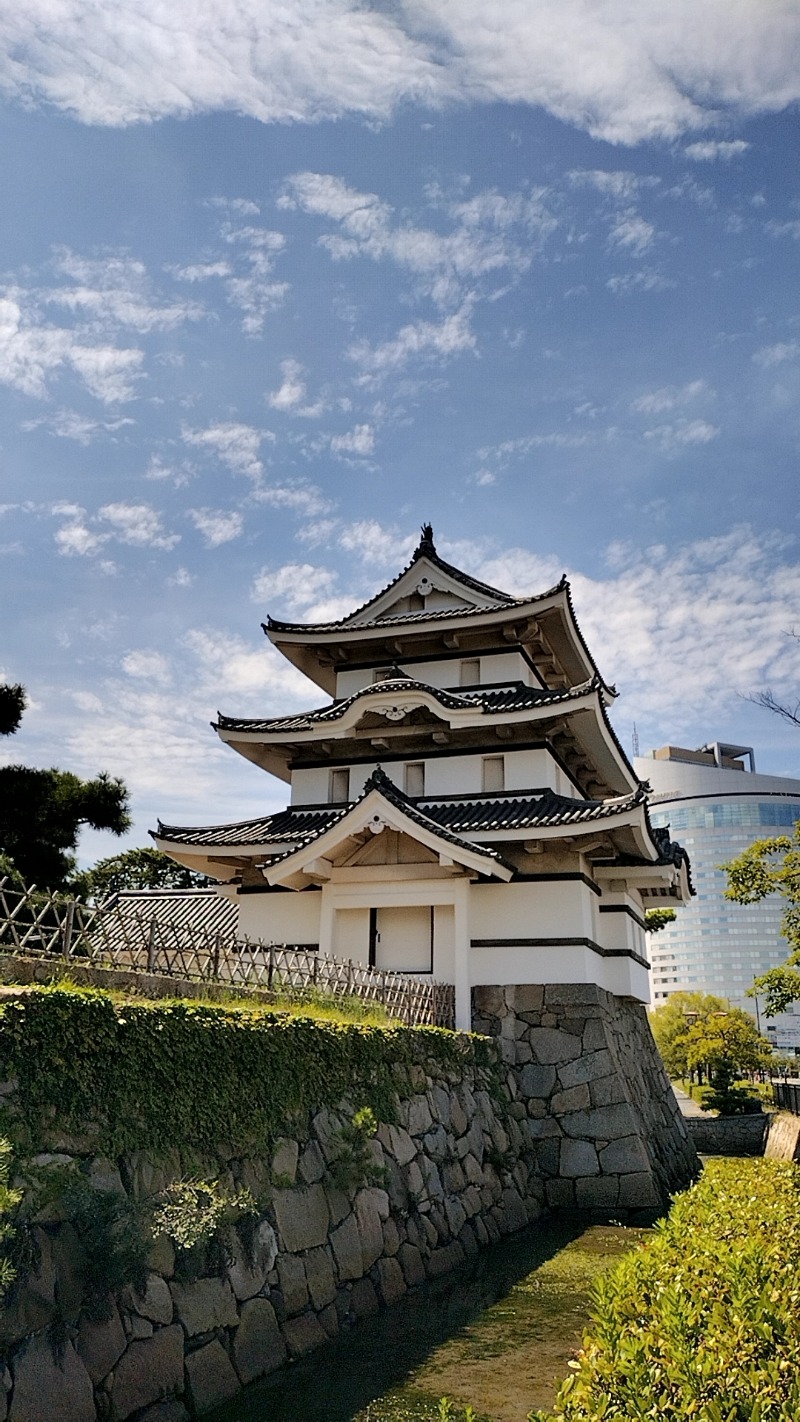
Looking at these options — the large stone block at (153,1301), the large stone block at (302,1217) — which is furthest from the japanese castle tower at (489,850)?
the large stone block at (153,1301)

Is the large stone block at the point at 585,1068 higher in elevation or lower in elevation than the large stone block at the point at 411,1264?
higher

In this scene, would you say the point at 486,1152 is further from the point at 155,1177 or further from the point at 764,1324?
the point at 764,1324

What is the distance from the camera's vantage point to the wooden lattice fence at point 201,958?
895cm

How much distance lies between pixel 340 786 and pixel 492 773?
333cm

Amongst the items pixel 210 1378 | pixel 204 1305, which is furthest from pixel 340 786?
pixel 210 1378

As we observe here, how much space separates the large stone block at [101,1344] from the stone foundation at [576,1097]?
10425mm

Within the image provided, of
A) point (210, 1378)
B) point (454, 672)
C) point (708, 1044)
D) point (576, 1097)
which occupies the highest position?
point (454, 672)

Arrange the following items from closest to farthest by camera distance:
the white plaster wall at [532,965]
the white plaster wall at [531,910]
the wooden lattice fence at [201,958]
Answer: the wooden lattice fence at [201,958], the white plaster wall at [532,965], the white plaster wall at [531,910]

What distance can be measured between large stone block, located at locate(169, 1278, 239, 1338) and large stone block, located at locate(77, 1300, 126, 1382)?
2.04ft

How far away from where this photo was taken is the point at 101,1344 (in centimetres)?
636

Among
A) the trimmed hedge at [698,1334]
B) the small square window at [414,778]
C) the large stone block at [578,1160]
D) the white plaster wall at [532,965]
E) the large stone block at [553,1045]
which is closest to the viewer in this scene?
the trimmed hedge at [698,1334]

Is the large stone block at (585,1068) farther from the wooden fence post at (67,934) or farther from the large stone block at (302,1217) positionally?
the wooden fence post at (67,934)

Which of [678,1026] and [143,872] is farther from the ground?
[143,872]

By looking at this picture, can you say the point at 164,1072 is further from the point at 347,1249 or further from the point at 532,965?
the point at 532,965
